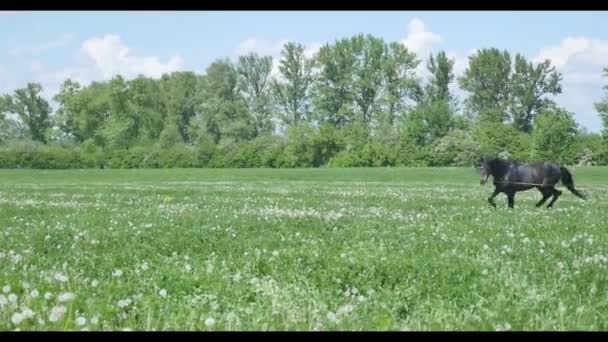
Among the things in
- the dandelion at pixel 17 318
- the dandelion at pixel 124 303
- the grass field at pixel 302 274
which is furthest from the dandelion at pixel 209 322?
the dandelion at pixel 17 318

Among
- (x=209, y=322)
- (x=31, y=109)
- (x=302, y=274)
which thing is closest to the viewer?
(x=209, y=322)

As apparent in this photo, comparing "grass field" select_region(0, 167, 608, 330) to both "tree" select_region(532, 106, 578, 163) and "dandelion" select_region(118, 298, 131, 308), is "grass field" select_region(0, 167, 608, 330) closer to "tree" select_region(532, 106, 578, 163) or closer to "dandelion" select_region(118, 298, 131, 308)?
"dandelion" select_region(118, 298, 131, 308)

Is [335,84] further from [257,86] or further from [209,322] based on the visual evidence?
[209,322]

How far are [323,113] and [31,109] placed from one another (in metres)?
7.09

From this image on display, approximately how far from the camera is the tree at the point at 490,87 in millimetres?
10359

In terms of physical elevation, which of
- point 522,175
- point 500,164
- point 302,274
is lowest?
point 302,274

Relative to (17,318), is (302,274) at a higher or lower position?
lower

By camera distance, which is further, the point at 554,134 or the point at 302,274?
the point at 554,134

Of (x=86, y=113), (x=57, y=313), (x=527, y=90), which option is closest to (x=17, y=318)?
(x=57, y=313)

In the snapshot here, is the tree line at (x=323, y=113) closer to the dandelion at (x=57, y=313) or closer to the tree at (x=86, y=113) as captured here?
the tree at (x=86, y=113)

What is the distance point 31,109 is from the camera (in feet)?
52.2

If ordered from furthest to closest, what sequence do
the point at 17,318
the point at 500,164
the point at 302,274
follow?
1. the point at 500,164
2. the point at 302,274
3. the point at 17,318

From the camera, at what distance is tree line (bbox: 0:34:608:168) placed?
36.8 feet

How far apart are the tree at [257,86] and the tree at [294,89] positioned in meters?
0.45
